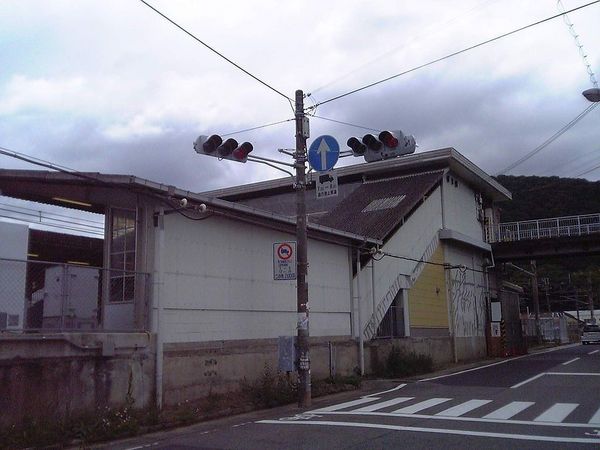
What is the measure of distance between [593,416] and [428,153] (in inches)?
900

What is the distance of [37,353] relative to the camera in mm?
11305

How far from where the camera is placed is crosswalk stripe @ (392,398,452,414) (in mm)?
13701

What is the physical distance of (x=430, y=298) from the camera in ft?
102

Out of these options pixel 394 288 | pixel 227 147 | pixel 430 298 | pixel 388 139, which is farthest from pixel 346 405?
pixel 430 298

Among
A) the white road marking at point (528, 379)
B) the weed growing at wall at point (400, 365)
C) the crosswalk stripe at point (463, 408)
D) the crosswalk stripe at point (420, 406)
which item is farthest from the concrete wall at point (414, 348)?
the crosswalk stripe at point (463, 408)

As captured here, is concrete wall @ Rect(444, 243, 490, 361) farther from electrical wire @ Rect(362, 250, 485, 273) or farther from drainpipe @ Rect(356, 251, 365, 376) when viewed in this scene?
drainpipe @ Rect(356, 251, 365, 376)

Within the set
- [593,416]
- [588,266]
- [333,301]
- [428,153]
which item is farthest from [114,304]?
[588,266]

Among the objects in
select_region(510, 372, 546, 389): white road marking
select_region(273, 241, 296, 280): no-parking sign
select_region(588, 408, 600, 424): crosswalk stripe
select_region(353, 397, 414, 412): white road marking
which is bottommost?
select_region(353, 397, 414, 412): white road marking

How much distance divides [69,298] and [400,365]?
14403 mm

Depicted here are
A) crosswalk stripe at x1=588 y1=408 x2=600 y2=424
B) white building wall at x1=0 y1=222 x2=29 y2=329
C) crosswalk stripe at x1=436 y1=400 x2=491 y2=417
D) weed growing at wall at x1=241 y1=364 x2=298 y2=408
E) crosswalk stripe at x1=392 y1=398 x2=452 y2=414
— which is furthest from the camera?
weed growing at wall at x1=241 y1=364 x2=298 y2=408

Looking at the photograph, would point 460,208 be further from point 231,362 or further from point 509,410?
point 509,410

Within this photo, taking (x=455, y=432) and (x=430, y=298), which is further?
(x=430, y=298)

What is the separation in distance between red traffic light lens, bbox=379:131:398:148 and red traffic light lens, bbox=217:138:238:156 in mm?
3451

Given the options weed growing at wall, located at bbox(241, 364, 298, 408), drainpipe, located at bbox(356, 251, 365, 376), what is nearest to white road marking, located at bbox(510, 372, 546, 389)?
drainpipe, located at bbox(356, 251, 365, 376)
